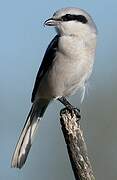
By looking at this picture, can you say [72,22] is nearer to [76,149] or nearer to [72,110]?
[72,110]

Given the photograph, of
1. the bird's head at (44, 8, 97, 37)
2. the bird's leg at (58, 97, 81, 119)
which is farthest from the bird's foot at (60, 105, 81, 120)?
the bird's head at (44, 8, 97, 37)

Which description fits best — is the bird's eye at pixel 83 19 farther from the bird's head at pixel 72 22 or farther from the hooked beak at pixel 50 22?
the hooked beak at pixel 50 22

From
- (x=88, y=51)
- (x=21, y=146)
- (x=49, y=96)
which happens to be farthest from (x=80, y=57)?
(x=21, y=146)

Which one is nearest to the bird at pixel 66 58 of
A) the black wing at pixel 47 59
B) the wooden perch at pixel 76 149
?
the black wing at pixel 47 59

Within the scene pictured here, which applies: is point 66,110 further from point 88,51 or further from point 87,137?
point 87,137

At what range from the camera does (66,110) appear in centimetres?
539

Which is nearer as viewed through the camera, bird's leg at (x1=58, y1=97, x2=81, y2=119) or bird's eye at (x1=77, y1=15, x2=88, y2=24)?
bird's leg at (x1=58, y1=97, x2=81, y2=119)

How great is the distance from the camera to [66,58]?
18.4 feet

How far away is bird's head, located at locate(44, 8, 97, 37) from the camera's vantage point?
5.62 m

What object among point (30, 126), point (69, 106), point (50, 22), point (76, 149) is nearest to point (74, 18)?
point (50, 22)

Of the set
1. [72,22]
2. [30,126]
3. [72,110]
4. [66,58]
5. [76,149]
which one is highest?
[72,22]

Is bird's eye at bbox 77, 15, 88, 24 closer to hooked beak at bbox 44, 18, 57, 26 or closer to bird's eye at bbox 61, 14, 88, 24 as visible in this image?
bird's eye at bbox 61, 14, 88, 24

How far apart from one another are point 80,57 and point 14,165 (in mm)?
870

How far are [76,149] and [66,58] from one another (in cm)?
123
